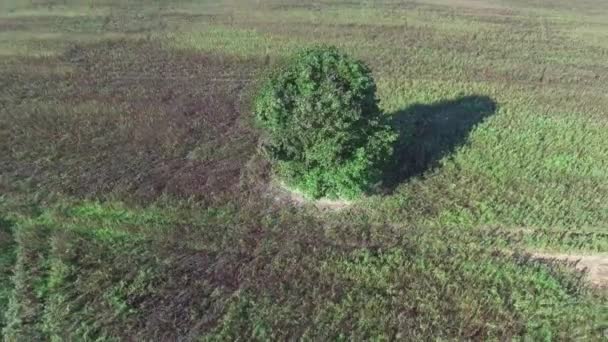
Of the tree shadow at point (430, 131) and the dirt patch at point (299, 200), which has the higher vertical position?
the tree shadow at point (430, 131)

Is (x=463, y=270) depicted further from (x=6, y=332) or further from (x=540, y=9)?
(x=540, y=9)

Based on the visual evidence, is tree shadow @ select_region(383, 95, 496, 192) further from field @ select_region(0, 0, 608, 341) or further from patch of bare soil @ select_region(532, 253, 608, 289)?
patch of bare soil @ select_region(532, 253, 608, 289)

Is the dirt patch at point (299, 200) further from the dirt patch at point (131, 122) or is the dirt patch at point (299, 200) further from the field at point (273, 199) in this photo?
the dirt patch at point (131, 122)

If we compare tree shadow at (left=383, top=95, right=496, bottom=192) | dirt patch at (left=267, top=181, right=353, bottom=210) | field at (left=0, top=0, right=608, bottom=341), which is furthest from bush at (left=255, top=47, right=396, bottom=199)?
tree shadow at (left=383, top=95, right=496, bottom=192)

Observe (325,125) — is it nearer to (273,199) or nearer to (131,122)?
(273,199)

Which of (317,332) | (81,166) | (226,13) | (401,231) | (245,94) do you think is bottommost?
(317,332)

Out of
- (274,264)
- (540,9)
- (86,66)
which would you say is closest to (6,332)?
(274,264)

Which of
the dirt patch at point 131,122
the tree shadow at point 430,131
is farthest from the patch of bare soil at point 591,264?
the dirt patch at point 131,122
